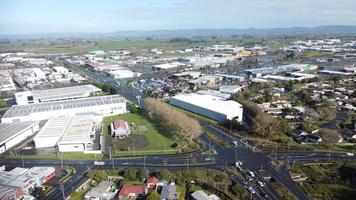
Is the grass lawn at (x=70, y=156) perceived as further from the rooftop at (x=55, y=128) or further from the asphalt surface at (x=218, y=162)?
the rooftop at (x=55, y=128)

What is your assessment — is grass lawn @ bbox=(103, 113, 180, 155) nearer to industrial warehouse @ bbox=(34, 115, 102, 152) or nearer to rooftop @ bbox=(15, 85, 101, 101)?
industrial warehouse @ bbox=(34, 115, 102, 152)

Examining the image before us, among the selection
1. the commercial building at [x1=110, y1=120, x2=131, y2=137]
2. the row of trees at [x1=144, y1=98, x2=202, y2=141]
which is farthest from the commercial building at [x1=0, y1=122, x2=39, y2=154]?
A: the row of trees at [x1=144, y1=98, x2=202, y2=141]

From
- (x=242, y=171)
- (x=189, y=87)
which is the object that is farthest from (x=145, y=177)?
(x=189, y=87)

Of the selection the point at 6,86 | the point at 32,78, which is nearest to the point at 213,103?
the point at 6,86

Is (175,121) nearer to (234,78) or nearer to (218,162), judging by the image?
(218,162)

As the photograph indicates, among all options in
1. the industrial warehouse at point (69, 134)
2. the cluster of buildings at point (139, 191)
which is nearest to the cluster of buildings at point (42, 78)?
the industrial warehouse at point (69, 134)

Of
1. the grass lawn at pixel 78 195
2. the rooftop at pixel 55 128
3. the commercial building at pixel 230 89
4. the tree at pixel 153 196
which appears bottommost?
the grass lawn at pixel 78 195
